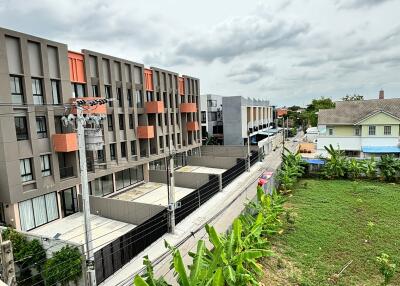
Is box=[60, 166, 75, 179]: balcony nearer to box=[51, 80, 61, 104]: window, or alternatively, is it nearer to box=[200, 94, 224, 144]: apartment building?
box=[51, 80, 61, 104]: window

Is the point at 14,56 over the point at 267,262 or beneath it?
over

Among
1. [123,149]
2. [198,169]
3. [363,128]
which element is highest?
[363,128]

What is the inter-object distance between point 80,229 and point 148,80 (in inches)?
783

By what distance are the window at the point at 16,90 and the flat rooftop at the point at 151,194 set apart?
12.9 metres

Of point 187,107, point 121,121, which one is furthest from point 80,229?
point 187,107

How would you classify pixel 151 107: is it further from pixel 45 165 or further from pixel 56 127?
pixel 45 165

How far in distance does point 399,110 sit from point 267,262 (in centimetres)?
3494

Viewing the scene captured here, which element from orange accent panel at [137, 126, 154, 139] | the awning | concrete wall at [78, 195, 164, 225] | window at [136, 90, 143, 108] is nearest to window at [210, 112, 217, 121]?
window at [136, 90, 143, 108]

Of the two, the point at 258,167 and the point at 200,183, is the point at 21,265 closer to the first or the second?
the point at 200,183

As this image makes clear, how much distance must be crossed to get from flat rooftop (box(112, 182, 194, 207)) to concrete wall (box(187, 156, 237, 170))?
1093cm

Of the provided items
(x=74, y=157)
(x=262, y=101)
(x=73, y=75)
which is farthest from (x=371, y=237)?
(x=262, y=101)

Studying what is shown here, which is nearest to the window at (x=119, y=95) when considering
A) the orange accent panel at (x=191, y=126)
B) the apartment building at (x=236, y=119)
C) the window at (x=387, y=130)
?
the orange accent panel at (x=191, y=126)

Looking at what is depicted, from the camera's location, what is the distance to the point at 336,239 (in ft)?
57.9

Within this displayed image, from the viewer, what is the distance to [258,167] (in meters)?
42.6
